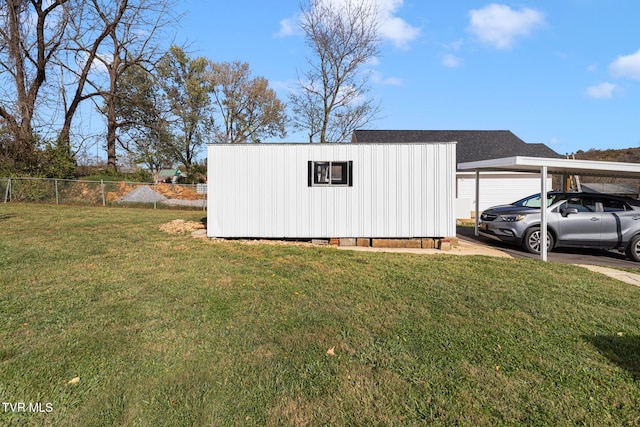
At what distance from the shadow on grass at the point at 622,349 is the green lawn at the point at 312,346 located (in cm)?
2

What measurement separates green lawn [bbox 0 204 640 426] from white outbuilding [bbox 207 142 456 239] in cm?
266

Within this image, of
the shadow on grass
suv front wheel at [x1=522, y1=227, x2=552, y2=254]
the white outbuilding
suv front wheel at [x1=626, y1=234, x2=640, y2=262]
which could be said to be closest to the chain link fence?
the white outbuilding

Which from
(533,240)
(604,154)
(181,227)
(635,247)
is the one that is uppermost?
(604,154)

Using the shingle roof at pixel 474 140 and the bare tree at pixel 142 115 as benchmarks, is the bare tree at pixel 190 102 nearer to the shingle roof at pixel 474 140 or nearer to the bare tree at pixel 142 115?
the bare tree at pixel 142 115

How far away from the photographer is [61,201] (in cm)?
1748

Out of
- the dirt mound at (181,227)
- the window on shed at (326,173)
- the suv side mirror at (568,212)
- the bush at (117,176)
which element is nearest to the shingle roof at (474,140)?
the suv side mirror at (568,212)

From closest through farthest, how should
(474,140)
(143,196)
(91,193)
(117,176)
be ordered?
(91,193)
(143,196)
(474,140)
(117,176)

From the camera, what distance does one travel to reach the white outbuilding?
27.4ft

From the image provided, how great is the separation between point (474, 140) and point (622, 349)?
65.6 feet

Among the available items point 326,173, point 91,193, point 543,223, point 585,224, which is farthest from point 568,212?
point 91,193

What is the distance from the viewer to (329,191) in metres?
8.48

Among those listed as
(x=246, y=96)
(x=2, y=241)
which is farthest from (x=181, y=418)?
(x=246, y=96)

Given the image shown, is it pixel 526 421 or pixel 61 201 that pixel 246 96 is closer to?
pixel 61 201

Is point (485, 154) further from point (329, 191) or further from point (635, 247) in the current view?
point (329, 191)
